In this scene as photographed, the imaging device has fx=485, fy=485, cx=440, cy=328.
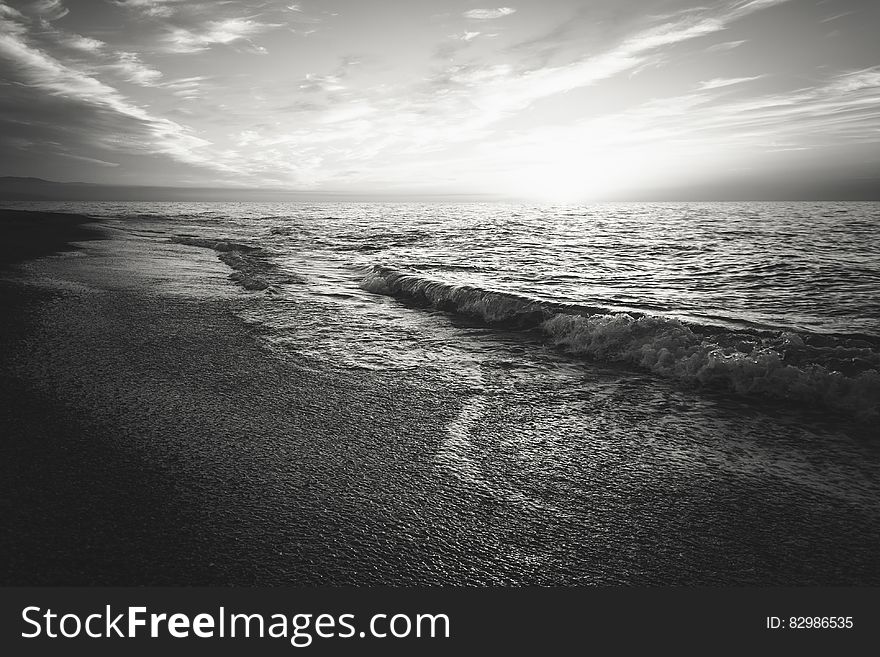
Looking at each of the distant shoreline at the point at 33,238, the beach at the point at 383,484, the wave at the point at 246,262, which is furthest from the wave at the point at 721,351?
the distant shoreline at the point at 33,238

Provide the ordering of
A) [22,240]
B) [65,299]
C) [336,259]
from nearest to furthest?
1. [65,299]
2. [336,259]
3. [22,240]

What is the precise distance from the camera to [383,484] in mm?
3881

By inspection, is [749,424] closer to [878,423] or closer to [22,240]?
[878,423]

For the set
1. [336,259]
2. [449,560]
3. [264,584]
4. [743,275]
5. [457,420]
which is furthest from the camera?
[336,259]

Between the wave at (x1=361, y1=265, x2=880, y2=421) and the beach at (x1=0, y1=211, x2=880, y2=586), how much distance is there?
96 centimetres

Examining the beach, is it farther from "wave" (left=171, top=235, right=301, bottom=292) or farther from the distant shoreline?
the distant shoreline

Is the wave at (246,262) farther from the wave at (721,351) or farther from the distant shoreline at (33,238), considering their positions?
the wave at (721,351)

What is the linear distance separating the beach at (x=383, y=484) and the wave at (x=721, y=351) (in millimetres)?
956

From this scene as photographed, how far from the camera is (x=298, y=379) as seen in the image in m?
6.31

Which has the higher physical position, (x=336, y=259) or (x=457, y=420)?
(x=336, y=259)

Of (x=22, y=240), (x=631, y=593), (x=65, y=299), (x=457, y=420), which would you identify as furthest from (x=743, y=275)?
(x=22, y=240)

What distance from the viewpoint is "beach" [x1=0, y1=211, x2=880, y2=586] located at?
115 inches

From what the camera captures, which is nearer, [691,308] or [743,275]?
[691,308]

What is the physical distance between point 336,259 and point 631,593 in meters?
20.6
